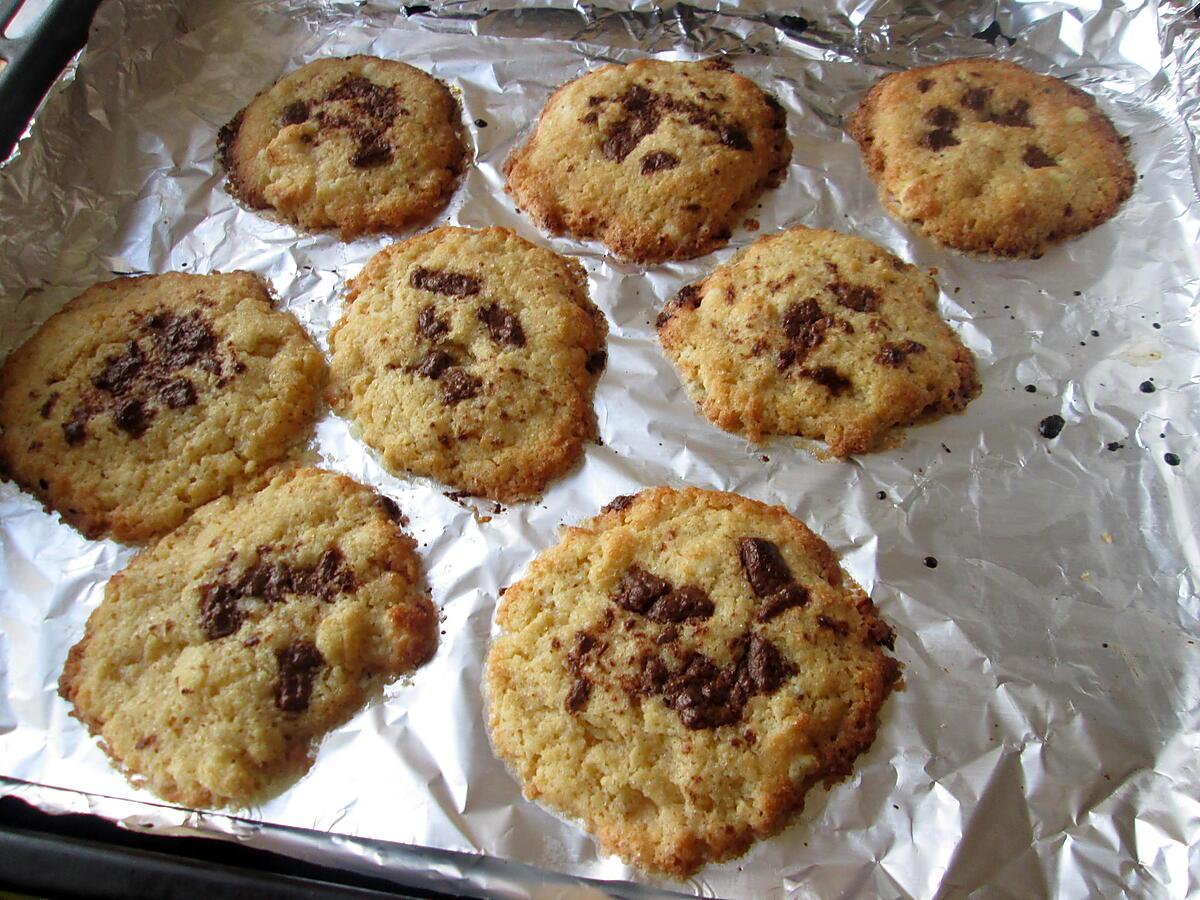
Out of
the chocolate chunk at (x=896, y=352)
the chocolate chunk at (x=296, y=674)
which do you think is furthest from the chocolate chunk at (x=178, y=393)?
the chocolate chunk at (x=896, y=352)

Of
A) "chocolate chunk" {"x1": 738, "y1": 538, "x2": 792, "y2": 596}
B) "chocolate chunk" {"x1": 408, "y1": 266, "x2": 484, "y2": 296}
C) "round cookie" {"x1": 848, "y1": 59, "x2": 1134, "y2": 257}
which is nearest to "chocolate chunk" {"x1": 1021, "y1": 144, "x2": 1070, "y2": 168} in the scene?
"round cookie" {"x1": 848, "y1": 59, "x2": 1134, "y2": 257}

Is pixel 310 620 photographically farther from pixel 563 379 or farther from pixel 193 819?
pixel 563 379

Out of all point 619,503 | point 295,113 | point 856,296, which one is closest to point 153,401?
point 295,113

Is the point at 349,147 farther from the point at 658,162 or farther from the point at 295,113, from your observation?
the point at 658,162

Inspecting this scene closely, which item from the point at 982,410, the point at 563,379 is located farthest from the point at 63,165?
the point at 982,410

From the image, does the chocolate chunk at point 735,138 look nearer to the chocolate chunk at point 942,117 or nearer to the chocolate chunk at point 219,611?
the chocolate chunk at point 942,117

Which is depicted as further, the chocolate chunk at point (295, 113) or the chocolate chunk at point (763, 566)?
the chocolate chunk at point (295, 113)
